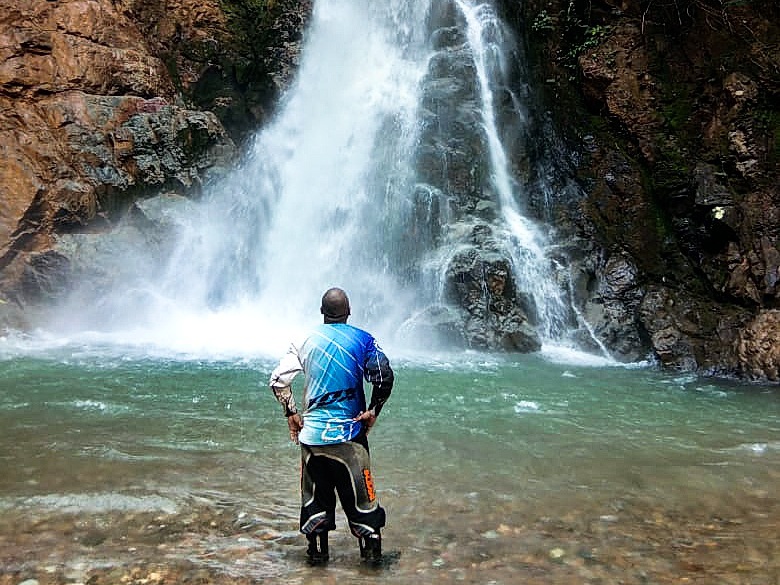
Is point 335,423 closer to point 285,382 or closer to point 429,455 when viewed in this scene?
point 285,382

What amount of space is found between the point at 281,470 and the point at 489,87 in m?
12.9

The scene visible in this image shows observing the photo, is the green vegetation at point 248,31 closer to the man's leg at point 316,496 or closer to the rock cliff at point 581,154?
the rock cliff at point 581,154

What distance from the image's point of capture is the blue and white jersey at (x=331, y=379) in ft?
10.7

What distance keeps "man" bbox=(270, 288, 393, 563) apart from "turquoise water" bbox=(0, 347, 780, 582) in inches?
12.3

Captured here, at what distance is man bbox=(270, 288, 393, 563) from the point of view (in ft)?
10.6

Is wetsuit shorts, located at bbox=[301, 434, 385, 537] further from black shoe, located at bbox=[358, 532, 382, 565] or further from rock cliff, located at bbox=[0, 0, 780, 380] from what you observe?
rock cliff, located at bbox=[0, 0, 780, 380]

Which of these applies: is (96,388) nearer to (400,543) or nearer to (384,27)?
(400,543)

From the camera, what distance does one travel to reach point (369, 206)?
14.6m

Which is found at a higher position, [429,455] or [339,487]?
[339,487]

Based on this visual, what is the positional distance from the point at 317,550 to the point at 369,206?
1163 cm

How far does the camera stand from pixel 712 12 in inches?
507

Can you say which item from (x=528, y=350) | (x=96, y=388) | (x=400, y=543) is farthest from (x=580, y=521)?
(x=528, y=350)

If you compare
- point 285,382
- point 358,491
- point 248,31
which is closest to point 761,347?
point 358,491

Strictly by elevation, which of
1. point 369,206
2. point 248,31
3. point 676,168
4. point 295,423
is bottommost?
point 295,423
